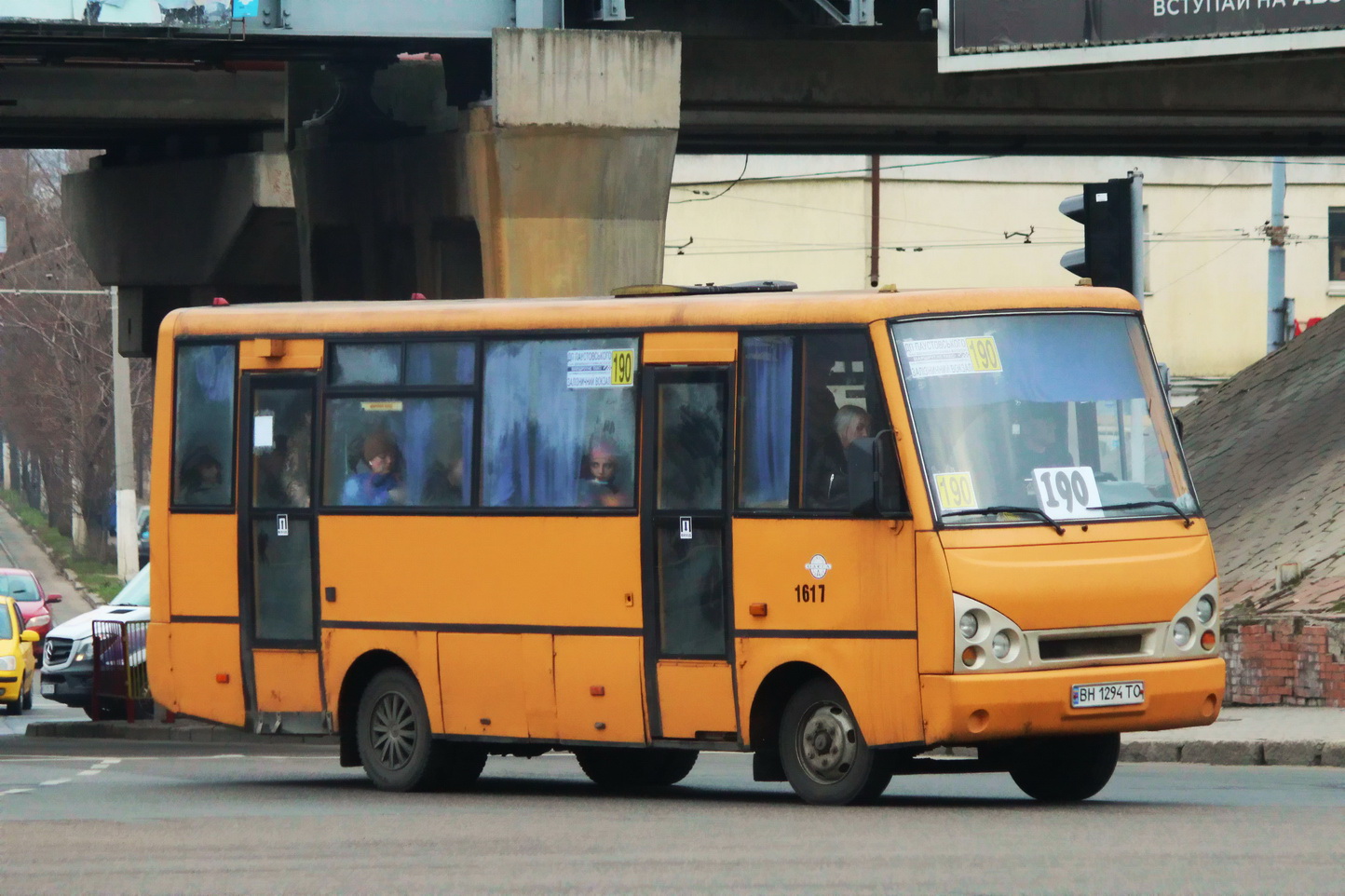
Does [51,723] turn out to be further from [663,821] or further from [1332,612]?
[663,821]

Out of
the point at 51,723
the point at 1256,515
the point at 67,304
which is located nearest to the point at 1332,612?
the point at 1256,515

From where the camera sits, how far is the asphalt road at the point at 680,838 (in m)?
9.05

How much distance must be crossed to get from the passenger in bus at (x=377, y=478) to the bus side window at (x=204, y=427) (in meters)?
0.97

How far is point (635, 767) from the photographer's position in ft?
48.0

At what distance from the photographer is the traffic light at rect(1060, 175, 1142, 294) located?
15289 millimetres

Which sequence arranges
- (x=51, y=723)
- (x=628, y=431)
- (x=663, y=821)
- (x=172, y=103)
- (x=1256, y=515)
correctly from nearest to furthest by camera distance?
1. (x=663, y=821)
2. (x=628, y=431)
3. (x=1256, y=515)
4. (x=51, y=723)
5. (x=172, y=103)

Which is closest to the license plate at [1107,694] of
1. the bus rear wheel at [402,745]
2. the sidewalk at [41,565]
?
the bus rear wheel at [402,745]

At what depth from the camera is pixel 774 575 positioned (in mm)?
12203

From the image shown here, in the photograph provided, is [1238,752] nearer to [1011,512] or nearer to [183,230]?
[1011,512]

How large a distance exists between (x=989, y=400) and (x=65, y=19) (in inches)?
473

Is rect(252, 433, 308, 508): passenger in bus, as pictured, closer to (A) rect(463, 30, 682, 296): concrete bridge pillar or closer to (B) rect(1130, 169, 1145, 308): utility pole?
(B) rect(1130, 169, 1145, 308): utility pole

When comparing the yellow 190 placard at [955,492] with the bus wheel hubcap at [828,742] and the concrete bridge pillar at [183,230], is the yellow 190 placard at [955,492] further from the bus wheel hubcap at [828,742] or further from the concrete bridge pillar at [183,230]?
the concrete bridge pillar at [183,230]

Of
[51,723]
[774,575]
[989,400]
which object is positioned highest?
[989,400]

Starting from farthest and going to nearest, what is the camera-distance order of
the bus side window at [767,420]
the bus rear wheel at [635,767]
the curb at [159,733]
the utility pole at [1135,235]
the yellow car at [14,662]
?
the yellow car at [14,662], the curb at [159,733], the utility pole at [1135,235], the bus rear wheel at [635,767], the bus side window at [767,420]
